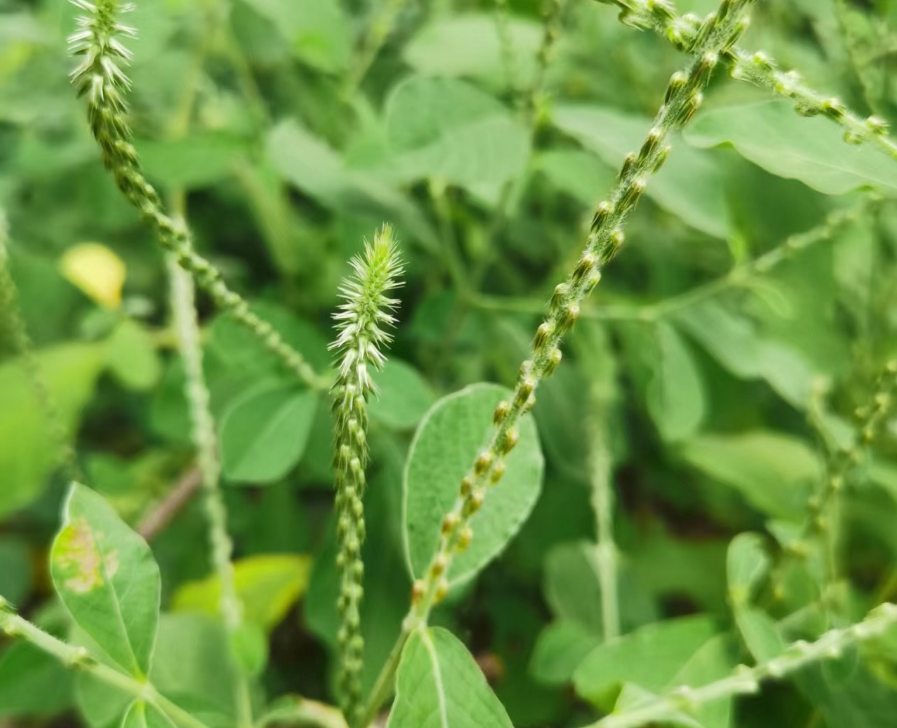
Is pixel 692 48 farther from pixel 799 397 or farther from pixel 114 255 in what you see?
pixel 114 255

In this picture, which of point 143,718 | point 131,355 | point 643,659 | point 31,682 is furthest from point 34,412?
point 643,659

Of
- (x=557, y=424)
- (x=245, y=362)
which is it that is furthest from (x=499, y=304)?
(x=245, y=362)

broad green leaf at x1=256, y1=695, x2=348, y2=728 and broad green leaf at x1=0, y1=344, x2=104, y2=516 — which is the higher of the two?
broad green leaf at x1=0, y1=344, x2=104, y2=516

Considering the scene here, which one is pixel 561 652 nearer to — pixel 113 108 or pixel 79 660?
pixel 79 660

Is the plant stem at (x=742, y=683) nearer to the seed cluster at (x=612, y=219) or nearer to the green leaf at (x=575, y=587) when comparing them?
the seed cluster at (x=612, y=219)

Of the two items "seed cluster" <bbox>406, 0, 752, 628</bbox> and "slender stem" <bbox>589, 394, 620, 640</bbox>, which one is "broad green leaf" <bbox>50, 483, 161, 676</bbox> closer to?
"seed cluster" <bbox>406, 0, 752, 628</bbox>

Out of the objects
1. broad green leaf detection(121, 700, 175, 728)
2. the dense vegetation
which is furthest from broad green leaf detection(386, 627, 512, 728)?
broad green leaf detection(121, 700, 175, 728)
